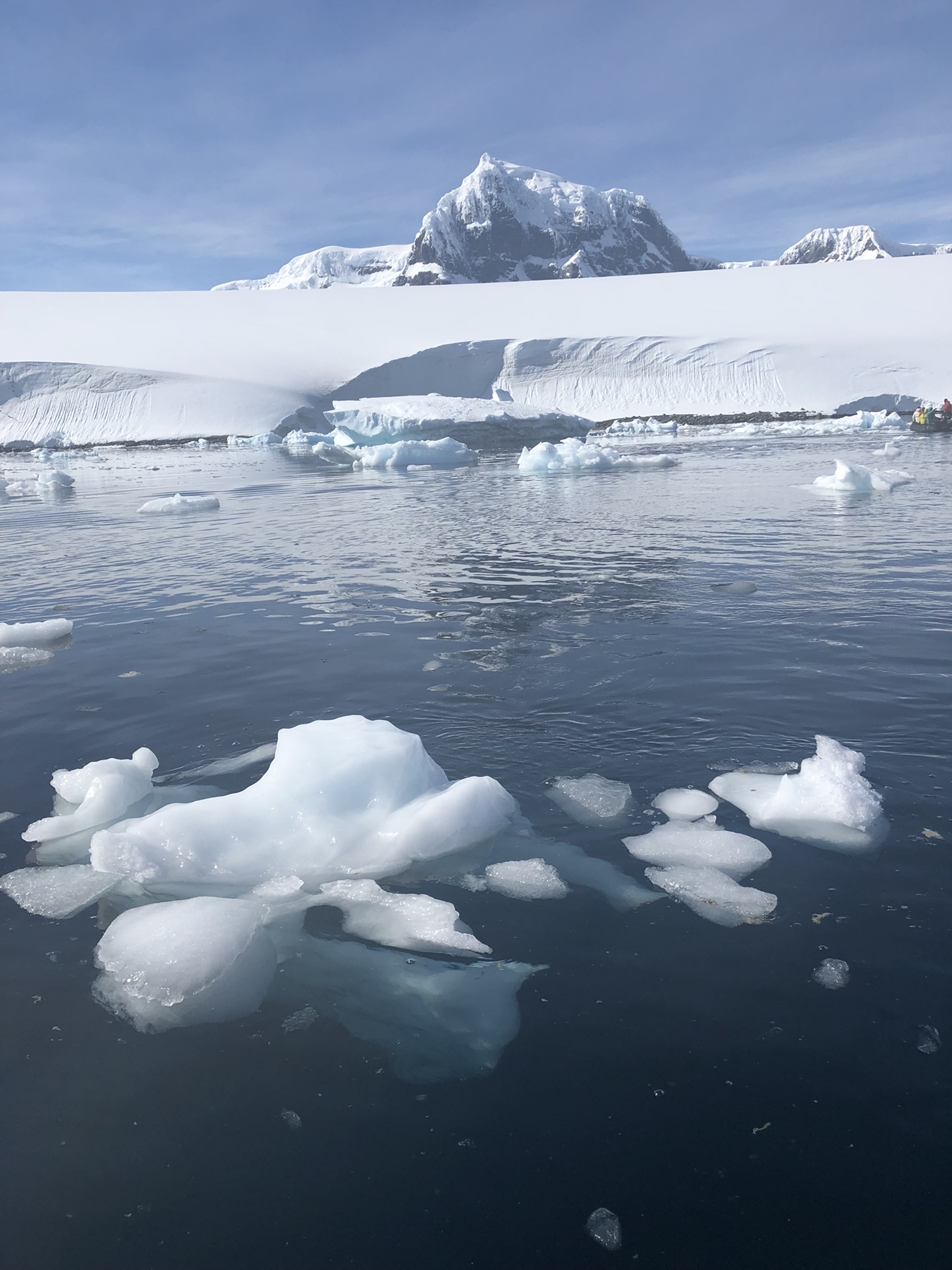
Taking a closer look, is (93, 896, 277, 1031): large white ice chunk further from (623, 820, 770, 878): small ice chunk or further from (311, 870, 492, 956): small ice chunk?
(623, 820, 770, 878): small ice chunk

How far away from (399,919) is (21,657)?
14.2 ft

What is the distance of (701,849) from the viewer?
284cm

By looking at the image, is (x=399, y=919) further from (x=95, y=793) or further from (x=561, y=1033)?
(x=95, y=793)

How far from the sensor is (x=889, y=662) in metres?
4.67

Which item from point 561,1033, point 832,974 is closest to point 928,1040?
point 832,974

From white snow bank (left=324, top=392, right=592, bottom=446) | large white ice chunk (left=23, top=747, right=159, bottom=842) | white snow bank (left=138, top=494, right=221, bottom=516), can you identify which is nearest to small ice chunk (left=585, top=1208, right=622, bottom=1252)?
large white ice chunk (left=23, top=747, right=159, bottom=842)

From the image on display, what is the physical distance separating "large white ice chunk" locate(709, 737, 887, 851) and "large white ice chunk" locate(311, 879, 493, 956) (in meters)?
1.20

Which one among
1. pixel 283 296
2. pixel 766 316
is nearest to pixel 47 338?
pixel 283 296

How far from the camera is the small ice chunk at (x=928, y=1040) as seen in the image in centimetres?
198

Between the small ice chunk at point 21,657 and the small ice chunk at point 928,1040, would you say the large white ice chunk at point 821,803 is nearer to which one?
the small ice chunk at point 928,1040

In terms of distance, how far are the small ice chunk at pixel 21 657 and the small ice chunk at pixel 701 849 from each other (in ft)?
14.5

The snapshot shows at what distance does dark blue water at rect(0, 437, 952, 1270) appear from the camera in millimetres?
1649

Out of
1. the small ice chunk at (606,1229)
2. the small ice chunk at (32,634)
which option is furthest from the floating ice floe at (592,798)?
the small ice chunk at (32,634)

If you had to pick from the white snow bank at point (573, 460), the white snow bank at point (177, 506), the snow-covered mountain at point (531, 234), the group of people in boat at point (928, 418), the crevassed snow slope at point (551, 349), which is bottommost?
the white snow bank at point (177, 506)
